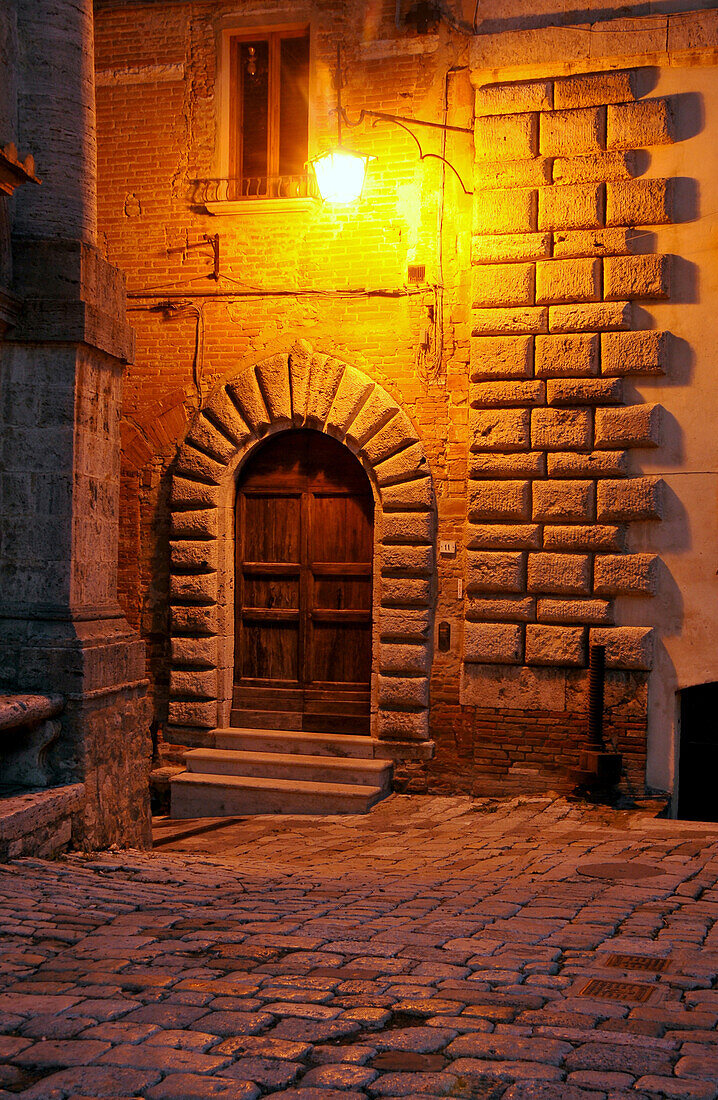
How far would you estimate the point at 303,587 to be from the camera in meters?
10.4

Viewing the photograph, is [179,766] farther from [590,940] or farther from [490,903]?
[590,940]

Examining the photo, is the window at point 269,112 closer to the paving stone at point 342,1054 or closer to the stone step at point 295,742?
the stone step at point 295,742

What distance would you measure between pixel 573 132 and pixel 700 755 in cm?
538

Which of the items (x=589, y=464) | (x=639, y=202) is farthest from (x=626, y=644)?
(x=639, y=202)

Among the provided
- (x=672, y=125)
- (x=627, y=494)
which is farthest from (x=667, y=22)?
(x=627, y=494)

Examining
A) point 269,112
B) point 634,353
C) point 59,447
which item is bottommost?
point 59,447

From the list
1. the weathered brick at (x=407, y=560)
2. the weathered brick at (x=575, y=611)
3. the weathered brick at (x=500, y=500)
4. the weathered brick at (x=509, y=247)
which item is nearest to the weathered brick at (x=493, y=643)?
the weathered brick at (x=575, y=611)

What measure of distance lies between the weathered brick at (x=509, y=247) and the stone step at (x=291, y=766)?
176 inches

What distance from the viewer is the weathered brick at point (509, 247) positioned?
9.51m

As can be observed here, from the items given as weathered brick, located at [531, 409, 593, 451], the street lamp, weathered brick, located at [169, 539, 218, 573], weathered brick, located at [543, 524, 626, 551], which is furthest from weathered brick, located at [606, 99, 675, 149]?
weathered brick, located at [169, 539, 218, 573]

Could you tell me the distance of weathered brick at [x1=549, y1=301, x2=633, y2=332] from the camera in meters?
9.28

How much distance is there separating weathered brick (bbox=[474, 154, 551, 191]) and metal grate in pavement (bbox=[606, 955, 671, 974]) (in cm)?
705

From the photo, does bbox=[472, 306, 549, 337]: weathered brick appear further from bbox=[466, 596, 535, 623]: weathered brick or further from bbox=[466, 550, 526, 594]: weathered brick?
bbox=[466, 596, 535, 623]: weathered brick

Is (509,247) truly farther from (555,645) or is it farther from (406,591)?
(555,645)
